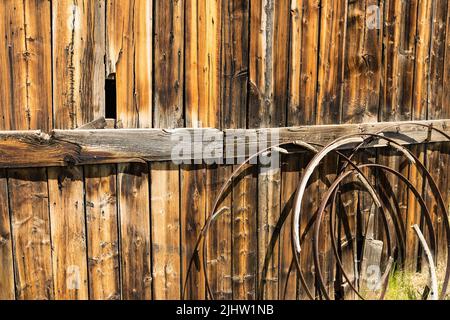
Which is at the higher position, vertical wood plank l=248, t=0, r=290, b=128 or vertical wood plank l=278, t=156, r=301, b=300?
vertical wood plank l=248, t=0, r=290, b=128

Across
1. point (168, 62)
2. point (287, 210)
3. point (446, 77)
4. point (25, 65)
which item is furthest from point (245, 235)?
point (446, 77)

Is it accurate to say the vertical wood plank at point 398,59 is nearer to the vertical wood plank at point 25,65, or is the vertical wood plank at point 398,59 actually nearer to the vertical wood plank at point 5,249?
the vertical wood plank at point 25,65

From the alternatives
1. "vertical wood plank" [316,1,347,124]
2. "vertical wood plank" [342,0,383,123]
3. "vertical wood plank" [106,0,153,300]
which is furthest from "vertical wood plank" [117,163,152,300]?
"vertical wood plank" [342,0,383,123]

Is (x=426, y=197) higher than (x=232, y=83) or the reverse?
the reverse

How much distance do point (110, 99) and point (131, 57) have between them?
27 centimetres

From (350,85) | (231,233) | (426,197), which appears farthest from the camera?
(426,197)

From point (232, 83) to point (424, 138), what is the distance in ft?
5.79

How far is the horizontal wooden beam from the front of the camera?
237cm

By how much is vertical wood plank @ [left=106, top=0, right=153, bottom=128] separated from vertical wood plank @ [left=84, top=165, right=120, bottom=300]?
0.33m

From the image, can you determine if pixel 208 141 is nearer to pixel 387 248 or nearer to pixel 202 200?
pixel 202 200

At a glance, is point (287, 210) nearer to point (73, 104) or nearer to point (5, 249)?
point (73, 104)

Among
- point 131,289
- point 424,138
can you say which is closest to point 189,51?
point 131,289

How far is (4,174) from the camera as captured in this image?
2.39 m

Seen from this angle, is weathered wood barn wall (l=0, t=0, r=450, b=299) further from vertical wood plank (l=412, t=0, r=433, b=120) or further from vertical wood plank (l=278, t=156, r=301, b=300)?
vertical wood plank (l=412, t=0, r=433, b=120)
